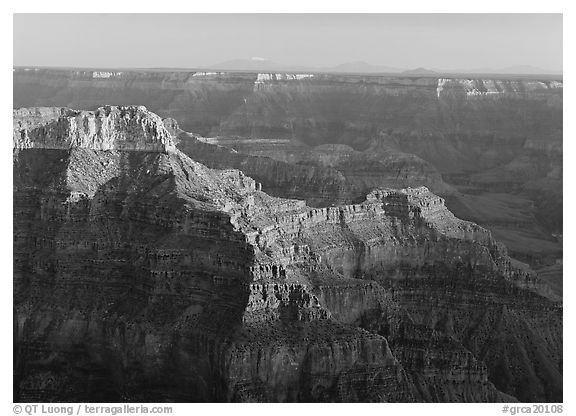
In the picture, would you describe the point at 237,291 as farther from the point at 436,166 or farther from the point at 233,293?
the point at 436,166

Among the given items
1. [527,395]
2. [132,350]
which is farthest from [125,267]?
[527,395]

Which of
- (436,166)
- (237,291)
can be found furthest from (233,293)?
(436,166)

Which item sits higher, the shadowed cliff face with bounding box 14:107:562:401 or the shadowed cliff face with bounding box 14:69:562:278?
the shadowed cliff face with bounding box 14:107:562:401

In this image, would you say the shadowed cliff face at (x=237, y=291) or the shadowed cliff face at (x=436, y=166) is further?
the shadowed cliff face at (x=436, y=166)

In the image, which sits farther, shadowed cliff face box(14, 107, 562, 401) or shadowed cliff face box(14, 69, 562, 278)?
shadowed cliff face box(14, 69, 562, 278)

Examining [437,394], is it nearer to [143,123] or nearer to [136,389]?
[136,389]

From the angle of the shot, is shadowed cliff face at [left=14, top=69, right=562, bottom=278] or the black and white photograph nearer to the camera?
the black and white photograph

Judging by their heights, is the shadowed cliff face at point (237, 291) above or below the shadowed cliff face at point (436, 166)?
above

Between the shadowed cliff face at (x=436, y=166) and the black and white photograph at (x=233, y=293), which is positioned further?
the shadowed cliff face at (x=436, y=166)
